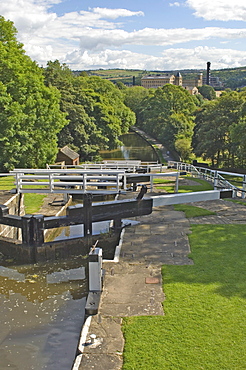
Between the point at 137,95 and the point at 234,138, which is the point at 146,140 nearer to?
the point at 137,95

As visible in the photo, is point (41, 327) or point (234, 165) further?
point (234, 165)

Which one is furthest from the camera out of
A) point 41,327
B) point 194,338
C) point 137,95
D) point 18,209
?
point 137,95

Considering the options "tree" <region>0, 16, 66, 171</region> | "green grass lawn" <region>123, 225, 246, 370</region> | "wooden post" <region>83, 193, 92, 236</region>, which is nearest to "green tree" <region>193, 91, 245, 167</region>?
"tree" <region>0, 16, 66, 171</region>

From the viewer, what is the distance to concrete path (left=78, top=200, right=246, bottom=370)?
606 centimetres

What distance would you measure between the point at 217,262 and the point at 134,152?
57103 mm

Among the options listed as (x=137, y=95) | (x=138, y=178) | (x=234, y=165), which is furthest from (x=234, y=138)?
(x=137, y=95)

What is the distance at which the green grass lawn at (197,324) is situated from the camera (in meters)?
5.67

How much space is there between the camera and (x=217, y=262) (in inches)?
362

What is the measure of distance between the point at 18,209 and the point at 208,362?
38.2 feet

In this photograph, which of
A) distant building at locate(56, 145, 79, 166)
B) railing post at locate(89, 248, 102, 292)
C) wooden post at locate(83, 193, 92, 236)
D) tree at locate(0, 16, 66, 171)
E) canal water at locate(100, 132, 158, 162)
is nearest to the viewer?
railing post at locate(89, 248, 102, 292)

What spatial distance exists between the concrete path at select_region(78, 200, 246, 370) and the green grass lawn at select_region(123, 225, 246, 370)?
230 mm

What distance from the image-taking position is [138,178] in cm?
1720

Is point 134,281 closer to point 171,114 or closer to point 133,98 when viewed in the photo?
point 171,114

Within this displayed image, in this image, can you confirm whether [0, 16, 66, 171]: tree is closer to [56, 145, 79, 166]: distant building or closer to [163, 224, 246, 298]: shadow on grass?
[56, 145, 79, 166]: distant building
